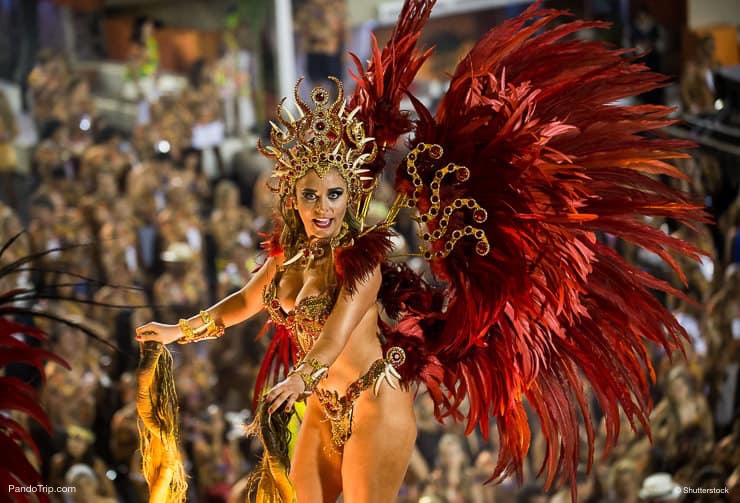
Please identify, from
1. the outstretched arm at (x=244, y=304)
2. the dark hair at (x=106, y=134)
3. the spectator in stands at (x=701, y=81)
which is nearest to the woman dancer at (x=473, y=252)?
the outstretched arm at (x=244, y=304)

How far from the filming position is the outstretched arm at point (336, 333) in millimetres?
2139

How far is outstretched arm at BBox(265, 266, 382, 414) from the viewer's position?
214 centimetres

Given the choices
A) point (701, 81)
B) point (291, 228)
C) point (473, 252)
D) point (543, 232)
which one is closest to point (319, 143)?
point (291, 228)

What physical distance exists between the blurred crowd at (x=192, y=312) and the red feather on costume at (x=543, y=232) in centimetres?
215

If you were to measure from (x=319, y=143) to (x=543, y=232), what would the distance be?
0.58 meters

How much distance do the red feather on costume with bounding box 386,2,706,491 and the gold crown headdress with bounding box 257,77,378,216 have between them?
182mm

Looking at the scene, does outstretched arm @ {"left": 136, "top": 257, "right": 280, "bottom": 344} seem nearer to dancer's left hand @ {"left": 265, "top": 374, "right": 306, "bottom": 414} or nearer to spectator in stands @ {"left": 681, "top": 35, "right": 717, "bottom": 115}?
dancer's left hand @ {"left": 265, "top": 374, "right": 306, "bottom": 414}

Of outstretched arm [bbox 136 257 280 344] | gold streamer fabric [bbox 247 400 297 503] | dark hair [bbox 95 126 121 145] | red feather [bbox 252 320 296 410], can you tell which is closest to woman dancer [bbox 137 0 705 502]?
outstretched arm [bbox 136 257 280 344]

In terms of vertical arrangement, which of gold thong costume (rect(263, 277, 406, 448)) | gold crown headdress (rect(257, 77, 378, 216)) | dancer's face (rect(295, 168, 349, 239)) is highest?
gold crown headdress (rect(257, 77, 378, 216))

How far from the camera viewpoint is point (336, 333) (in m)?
2.29

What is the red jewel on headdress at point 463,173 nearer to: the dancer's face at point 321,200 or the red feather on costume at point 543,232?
the red feather on costume at point 543,232

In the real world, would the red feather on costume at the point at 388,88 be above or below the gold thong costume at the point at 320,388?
above

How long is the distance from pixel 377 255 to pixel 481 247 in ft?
0.85

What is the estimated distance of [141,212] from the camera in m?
5.36
